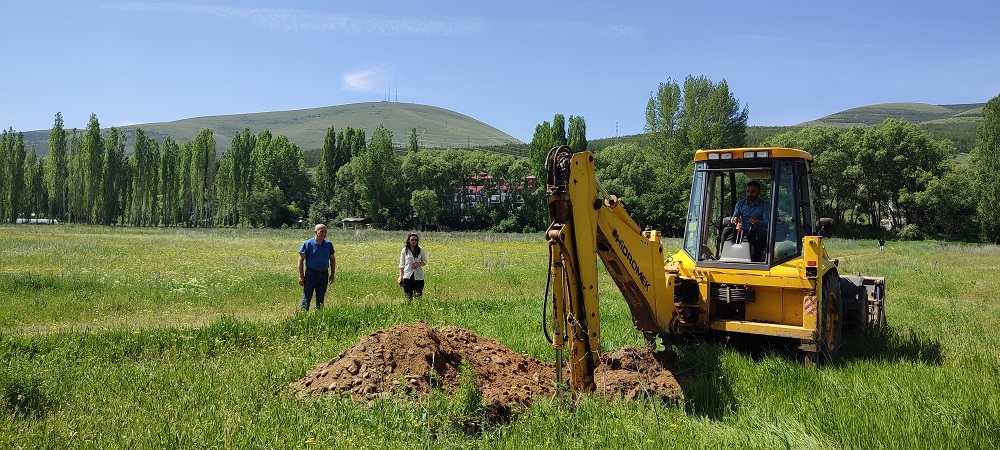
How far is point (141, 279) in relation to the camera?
1780 cm

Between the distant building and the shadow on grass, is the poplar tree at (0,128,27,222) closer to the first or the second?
the distant building

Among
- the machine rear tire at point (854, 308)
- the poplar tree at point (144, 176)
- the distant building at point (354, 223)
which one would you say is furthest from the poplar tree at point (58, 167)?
the machine rear tire at point (854, 308)

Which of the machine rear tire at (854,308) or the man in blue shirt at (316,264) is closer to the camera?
the machine rear tire at (854,308)

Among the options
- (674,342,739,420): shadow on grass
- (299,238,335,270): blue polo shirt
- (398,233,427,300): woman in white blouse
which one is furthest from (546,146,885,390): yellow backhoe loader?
(299,238,335,270): blue polo shirt

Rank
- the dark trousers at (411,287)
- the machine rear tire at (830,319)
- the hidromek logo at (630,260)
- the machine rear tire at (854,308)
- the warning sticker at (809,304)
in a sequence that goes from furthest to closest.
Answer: the dark trousers at (411,287) → the machine rear tire at (854,308) → the machine rear tire at (830,319) → the warning sticker at (809,304) → the hidromek logo at (630,260)

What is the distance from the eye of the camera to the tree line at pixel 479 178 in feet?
193

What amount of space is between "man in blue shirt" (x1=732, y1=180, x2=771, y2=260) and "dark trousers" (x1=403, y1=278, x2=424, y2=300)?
6510 mm

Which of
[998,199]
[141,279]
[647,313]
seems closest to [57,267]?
[141,279]

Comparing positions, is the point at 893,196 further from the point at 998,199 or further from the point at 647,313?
the point at 647,313

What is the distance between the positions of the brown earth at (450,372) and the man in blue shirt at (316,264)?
165 inches

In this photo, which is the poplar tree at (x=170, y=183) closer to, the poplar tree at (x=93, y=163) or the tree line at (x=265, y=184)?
the tree line at (x=265, y=184)

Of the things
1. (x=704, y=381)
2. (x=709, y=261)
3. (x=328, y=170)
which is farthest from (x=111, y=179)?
(x=704, y=381)

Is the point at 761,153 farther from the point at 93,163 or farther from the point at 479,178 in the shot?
the point at 93,163

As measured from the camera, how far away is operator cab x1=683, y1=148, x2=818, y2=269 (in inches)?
309
